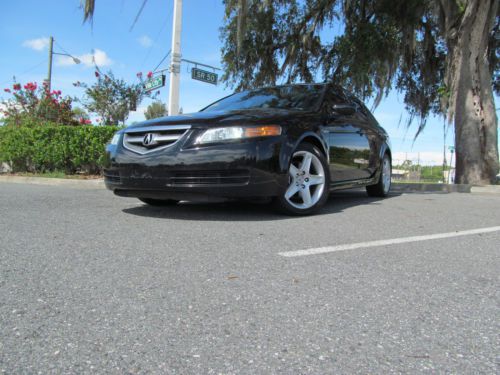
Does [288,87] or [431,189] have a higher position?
[288,87]

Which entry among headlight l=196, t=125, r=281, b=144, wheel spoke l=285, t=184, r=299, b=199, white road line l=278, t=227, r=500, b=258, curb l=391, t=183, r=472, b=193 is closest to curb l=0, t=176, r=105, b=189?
headlight l=196, t=125, r=281, b=144

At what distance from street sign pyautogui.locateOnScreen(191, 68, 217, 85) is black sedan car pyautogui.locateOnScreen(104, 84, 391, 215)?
204 inches

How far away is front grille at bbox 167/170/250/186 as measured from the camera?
3.63 meters

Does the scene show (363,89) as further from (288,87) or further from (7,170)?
(7,170)

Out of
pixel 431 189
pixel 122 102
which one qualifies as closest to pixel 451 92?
pixel 431 189

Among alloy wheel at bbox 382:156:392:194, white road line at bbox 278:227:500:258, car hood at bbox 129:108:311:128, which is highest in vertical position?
car hood at bbox 129:108:311:128

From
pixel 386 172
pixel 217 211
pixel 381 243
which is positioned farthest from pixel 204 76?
pixel 381 243

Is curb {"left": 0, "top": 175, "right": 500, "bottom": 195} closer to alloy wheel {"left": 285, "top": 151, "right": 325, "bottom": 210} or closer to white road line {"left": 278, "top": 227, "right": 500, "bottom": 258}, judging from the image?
alloy wheel {"left": 285, "top": 151, "right": 325, "bottom": 210}

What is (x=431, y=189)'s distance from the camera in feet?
29.8

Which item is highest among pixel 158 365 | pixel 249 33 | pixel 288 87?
pixel 249 33

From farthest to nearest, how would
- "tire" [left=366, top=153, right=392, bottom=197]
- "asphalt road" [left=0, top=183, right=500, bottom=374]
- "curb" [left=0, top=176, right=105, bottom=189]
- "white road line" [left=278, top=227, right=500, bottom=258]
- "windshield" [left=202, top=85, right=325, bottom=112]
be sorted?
"curb" [left=0, top=176, right=105, bottom=189]
"tire" [left=366, top=153, right=392, bottom=197]
"windshield" [left=202, top=85, right=325, bottom=112]
"white road line" [left=278, top=227, right=500, bottom=258]
"asphalt road" [left=0, top=183, right=500, bottom=374]

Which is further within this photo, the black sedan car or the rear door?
the rear door

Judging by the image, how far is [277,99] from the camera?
4.87m

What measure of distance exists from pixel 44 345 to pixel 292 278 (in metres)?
1.14
